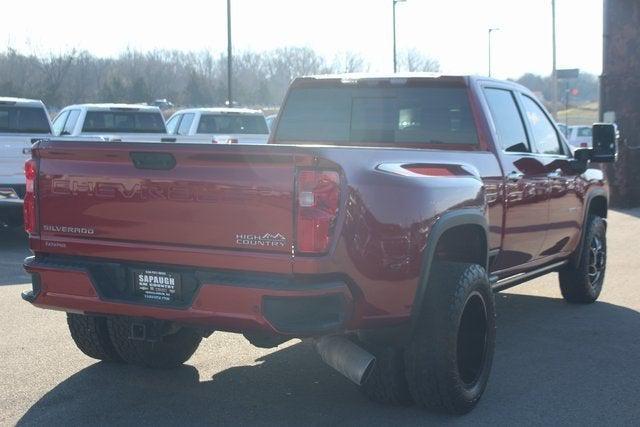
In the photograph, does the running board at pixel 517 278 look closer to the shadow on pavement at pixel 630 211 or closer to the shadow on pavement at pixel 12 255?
the shadow on pavement at pixel 12 255

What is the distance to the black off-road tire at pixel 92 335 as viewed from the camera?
5.76m

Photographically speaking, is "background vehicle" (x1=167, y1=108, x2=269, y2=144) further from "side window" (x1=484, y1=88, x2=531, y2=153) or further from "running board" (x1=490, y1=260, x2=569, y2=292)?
"side window" (x1=484, y1=88, x2=531, y2=153)

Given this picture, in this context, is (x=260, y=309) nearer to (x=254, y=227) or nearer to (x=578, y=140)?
(x=254, y=227)

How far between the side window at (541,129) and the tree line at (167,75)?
3466 cm

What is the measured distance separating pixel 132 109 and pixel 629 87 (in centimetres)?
967

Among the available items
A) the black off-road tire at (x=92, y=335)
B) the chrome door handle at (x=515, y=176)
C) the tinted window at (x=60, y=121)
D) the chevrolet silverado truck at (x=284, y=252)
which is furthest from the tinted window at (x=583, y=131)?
the black off-road tire at (x=92, y=335)

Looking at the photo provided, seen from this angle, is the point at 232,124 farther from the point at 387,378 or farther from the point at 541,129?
the point at 387,378

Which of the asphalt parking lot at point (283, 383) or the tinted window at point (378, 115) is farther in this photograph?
the tinted window at point (378, 115)

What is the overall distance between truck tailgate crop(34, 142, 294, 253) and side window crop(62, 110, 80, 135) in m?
11.9

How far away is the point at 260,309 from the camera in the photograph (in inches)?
170

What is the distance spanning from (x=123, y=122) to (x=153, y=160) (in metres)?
12.5

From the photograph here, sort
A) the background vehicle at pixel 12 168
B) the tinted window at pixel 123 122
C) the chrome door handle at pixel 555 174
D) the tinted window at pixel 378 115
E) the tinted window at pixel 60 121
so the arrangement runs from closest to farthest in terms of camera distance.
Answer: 1. the tinted window at pixel 378 115
2. the chrome door handle at pixel 555 174
3. the background vehicle at pixel 12 168
4. the tinted window at pixel 123 122
5. the tinted window at pixel 60 121

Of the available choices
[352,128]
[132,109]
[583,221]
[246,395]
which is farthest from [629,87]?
[246,395]

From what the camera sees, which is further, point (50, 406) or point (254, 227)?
point (50, 406)
